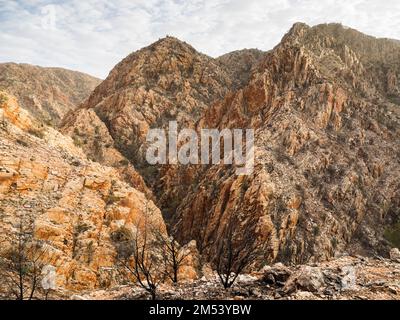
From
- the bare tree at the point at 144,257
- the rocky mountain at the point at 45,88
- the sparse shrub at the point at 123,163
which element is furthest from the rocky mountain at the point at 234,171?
the rocky mountain at the point at 45,88

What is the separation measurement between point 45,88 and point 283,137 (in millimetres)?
62994

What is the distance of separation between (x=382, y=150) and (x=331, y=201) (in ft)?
33.0

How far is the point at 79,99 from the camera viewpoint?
86938mm

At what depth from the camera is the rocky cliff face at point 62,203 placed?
46.1ft

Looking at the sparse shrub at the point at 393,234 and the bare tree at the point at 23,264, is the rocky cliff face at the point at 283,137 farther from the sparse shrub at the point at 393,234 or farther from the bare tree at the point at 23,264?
the bare tree at the point at 23,264

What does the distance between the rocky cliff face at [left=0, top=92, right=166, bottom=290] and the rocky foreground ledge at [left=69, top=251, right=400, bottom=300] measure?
3.48 metres

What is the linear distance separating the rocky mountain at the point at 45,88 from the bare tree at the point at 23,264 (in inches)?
1958

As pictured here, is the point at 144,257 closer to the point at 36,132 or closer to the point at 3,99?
the point at 36,132

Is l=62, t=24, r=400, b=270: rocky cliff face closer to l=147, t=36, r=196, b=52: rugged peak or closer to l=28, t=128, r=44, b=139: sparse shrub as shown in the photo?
l=147, t=36, r=196, b=52: rugged peak

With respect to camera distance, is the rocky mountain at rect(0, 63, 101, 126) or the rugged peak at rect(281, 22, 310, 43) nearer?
the rugged peak at rect(281, 22, 310, 43)

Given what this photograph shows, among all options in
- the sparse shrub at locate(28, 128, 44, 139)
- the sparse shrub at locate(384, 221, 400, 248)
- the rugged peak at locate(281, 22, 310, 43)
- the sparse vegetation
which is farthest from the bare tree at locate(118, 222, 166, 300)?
the rugged peak at locate(281, 22, 310, 43)

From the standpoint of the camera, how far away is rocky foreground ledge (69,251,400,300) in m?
8.95
